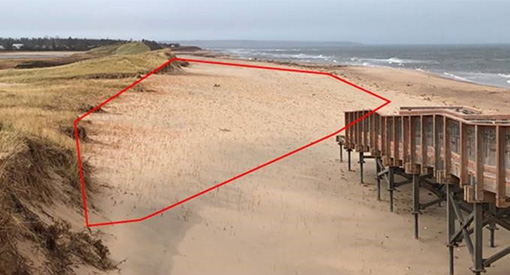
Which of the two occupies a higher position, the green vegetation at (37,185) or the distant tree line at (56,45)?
the distant tree line at (56,45)

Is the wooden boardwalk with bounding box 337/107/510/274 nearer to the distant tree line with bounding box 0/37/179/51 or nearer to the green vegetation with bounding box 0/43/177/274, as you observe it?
the green vegetation with bounding box 0/43/177/274

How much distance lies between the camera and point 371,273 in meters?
10.3

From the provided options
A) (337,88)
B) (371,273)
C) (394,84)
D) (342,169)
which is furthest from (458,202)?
(394,84)

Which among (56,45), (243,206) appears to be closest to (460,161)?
(243,206)

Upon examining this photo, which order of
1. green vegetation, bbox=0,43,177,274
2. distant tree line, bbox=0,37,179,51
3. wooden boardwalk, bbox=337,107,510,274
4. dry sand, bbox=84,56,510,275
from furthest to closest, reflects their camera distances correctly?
distant tree line, bbox=0,37,179,51
dry sand, bbox=84,56,510,275
wooden boardwalk, bbox=337,107,510,274
green vegetation, bbox=0,43,177,274

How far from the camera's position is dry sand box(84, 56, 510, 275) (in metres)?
10.4

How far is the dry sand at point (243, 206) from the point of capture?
1039 cm

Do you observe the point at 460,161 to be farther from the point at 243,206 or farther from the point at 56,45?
the point at 56,45

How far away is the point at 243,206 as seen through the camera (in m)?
13.2

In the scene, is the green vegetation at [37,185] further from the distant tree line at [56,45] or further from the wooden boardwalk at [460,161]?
the distant tree line at [56,45]

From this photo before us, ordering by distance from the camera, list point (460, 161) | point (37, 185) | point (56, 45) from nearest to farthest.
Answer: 1. point (37, 185)
2. point (460, 161)
3. point (56, 45)

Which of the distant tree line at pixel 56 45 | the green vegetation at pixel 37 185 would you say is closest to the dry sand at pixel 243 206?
the green vegetation at pixel 37 185

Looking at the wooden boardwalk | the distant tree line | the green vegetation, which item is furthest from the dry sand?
the distant tree line

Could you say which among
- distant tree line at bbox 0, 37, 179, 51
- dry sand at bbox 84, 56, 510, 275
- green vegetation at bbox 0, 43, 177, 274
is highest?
distant tree line at bbox 0, 37, 179, 51
